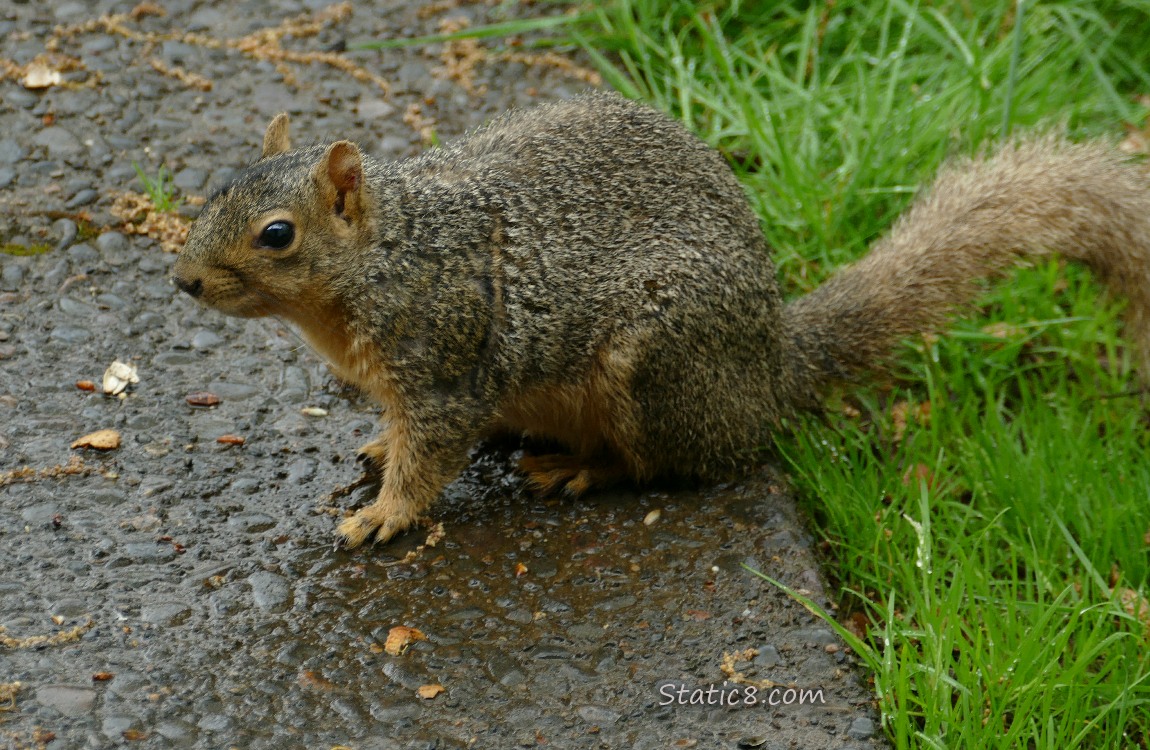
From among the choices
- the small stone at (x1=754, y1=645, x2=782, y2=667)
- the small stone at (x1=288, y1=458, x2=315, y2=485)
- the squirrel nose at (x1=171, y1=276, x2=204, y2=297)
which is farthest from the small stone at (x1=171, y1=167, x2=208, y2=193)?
the small stone at (x1=754, y1=645, x2=782, y2=667)

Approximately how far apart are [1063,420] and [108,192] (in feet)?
10.3

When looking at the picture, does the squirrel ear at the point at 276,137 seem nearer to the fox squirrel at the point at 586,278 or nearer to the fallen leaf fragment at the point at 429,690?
the fox squirrel at the point at 586,278

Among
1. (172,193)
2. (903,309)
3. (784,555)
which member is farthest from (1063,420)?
(172,193)

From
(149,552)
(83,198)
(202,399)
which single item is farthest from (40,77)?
(149,552)

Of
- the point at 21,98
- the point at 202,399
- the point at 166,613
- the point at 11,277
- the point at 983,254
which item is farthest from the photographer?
the point at 21,98

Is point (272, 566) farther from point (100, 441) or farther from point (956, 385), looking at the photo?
point (956, 385)

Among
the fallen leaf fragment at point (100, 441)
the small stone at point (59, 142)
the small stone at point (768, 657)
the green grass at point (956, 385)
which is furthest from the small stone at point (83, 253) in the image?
the small stone at point (768, 657)

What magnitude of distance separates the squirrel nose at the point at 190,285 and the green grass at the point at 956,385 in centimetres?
170

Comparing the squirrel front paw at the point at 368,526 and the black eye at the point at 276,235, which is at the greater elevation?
the black eye at the point at 276,235

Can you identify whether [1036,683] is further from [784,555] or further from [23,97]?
[23,97]

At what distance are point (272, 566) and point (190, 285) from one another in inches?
27.6

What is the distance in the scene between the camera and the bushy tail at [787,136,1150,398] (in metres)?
3.70

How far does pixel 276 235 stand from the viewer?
3000 millimetres

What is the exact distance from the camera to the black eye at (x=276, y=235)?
299 cm
